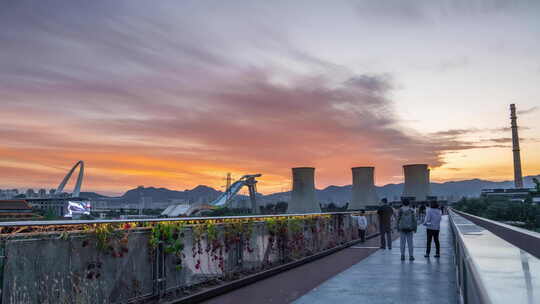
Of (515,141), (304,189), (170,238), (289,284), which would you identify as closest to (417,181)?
(304,189)

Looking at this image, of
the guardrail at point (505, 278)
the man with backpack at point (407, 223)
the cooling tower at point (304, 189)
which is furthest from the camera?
the cooling tower at point (304, 189)

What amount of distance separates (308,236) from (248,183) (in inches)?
4661

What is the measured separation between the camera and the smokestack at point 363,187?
191 ft

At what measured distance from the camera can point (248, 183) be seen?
441 ft

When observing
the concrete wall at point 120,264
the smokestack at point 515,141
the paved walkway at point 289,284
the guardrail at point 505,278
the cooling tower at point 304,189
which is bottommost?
the paved walkway at point 289,284

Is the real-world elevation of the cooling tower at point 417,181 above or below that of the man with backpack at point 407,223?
above

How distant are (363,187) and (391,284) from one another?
49.1m

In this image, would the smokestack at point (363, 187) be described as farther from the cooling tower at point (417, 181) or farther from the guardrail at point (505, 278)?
the guardrail at point (505, 278)

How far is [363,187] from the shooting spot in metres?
58.7

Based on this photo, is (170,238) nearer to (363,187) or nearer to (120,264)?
(120,264)

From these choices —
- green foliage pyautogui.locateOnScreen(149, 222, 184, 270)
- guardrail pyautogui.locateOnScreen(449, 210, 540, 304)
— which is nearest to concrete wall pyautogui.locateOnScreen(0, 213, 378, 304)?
green foliage pyautogui.locateOnScreen(149, 222, 184, 270)

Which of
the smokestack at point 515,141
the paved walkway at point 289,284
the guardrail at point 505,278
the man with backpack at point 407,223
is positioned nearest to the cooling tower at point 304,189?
the paved walkway at point 289,284

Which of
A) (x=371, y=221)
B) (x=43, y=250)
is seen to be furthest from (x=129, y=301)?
(x=371, y=221)

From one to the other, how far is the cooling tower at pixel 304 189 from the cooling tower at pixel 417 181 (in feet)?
68.8
